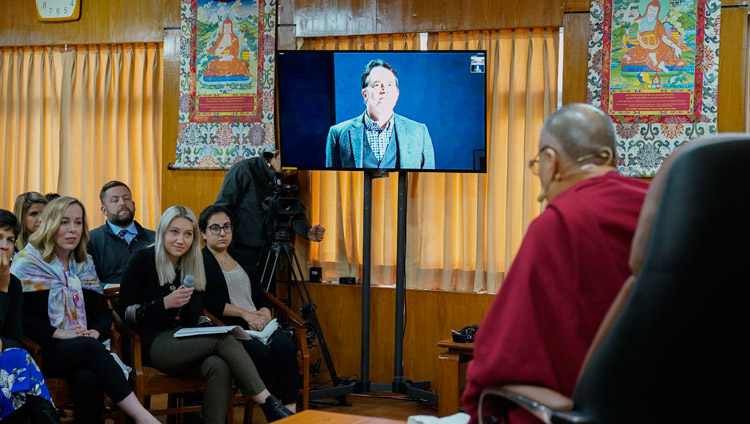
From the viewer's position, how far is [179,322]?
4.05 meters

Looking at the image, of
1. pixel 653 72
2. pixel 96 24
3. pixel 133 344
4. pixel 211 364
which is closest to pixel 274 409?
pixel 211 364

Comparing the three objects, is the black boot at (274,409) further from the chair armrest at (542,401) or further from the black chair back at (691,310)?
the black chair back at (691,310)

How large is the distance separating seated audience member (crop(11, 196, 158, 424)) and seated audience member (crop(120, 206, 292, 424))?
0.18 meters

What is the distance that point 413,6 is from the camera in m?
5.34

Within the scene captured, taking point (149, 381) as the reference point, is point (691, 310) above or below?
above

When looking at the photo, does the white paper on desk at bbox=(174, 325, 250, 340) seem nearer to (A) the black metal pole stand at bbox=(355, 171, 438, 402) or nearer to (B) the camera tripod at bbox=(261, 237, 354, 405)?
(B) the camera tripod at bbox=(261, 237, 354, 405)

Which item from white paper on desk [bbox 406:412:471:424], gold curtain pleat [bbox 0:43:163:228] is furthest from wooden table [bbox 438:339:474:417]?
gold curtain pleat [bbox 0:43:163:228]

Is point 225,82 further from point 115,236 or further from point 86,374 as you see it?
point 86,374

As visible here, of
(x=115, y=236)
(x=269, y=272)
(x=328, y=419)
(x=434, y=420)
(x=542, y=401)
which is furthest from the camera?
(x=269, y=272)

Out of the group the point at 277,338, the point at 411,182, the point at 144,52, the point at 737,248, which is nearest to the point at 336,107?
the point at 411,182

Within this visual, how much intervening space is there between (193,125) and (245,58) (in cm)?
58

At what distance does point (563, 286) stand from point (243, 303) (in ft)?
9.52

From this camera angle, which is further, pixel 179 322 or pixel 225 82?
pixel 225 82

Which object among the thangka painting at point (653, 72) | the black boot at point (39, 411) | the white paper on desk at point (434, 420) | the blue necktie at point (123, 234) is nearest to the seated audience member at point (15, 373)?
the black boot at point (39, 411)
